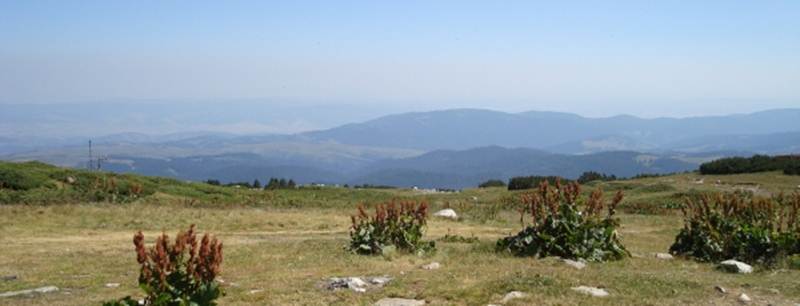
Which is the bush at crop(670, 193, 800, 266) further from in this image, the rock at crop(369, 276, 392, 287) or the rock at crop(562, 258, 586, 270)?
the rock at crop(369, 276, 392, 287)

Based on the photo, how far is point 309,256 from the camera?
53.2 ft

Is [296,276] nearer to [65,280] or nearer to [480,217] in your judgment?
[65,280]

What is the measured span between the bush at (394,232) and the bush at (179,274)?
7679mm

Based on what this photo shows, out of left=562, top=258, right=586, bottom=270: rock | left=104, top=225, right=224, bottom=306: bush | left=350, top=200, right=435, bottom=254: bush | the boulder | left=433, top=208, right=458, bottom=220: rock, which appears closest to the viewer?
left=104, top=225, right=224, bottom=306: bush

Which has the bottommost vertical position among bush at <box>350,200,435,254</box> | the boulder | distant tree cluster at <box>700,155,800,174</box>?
the boulder

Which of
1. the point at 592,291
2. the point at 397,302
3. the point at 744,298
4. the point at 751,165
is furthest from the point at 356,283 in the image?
the point at 751,165

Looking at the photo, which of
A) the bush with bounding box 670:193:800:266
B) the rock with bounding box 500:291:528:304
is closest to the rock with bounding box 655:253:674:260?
the bush with bounding box 670:193:800:266

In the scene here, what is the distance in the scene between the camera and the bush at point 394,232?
16.1 m

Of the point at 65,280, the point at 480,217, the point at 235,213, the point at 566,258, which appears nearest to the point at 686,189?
the point at 480,217

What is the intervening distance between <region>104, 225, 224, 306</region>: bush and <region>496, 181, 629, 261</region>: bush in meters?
8.39

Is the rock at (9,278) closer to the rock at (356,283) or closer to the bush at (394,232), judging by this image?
the rock at (356,283)

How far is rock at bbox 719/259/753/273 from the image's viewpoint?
1318 cm

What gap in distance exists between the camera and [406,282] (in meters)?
11.4

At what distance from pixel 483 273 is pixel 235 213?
61.8 ft
